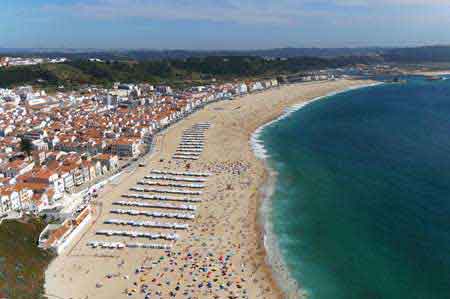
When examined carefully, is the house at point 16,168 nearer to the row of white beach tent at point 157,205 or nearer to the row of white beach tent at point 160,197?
the row of white beach tent at point 160,197

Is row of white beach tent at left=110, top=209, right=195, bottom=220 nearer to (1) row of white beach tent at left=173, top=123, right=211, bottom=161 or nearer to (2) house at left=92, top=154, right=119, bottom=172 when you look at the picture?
(2) house at left=92, top=154, right=119, bottom=172

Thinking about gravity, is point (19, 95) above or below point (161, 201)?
above

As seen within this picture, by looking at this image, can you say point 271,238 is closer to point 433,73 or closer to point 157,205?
point 157,205

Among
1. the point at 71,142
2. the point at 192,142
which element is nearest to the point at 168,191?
the point at 192,142

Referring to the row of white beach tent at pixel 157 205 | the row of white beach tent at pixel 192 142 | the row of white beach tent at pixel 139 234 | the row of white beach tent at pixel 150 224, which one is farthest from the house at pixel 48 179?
the row of white beach tent at pixel 192 142

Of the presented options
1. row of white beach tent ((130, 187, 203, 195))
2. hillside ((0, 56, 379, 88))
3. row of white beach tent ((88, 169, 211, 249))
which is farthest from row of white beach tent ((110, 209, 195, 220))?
hillside ((0, 56, 379, 88))

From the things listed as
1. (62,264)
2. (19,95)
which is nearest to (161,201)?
(62,264)

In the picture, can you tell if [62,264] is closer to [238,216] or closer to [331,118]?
[238,216]
